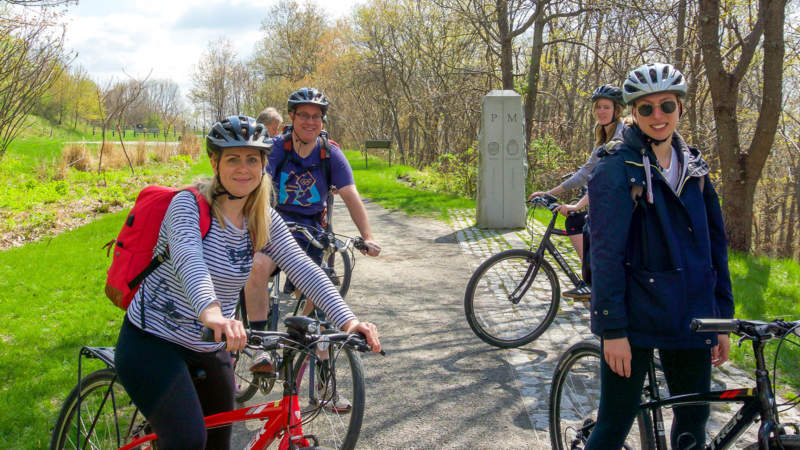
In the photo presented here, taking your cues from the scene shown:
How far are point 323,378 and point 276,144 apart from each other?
226 centimetres

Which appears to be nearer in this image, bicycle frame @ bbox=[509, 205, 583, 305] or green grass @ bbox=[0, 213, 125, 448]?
green grass @ bbox=[0, 213, 125, 448]

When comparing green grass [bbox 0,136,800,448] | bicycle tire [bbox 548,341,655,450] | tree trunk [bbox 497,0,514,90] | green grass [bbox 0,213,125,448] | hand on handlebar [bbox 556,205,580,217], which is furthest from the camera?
tree trunk [bbox 497,0,514,90]

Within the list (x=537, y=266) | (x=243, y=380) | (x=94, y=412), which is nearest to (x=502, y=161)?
(x=537, y=266)

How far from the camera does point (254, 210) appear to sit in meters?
2.78

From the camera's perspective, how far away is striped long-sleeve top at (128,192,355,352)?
2521 mm

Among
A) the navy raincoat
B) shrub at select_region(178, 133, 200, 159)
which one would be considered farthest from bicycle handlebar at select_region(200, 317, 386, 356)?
shrub at select_region(178, 133, 200, 159)

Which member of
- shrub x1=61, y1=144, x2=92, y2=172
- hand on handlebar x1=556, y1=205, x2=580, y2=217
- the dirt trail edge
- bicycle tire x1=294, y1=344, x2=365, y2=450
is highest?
shrub x1=61, y1=144, x2=92, y2=172

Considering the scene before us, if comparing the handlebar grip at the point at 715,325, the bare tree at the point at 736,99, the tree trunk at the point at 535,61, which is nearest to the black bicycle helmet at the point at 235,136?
the handlebar grip at the point at 715,325

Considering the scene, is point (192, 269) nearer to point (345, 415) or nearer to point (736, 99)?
point (345, 415)

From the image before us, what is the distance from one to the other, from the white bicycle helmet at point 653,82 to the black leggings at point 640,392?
98cm

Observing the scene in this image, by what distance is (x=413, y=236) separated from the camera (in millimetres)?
11875

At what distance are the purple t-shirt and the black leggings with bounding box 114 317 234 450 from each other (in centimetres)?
249

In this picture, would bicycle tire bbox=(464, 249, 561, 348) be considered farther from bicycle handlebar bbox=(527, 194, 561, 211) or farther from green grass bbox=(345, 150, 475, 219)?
green grass bbox=(345, 150, 475, 219)

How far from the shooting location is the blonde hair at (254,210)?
2.70 m
